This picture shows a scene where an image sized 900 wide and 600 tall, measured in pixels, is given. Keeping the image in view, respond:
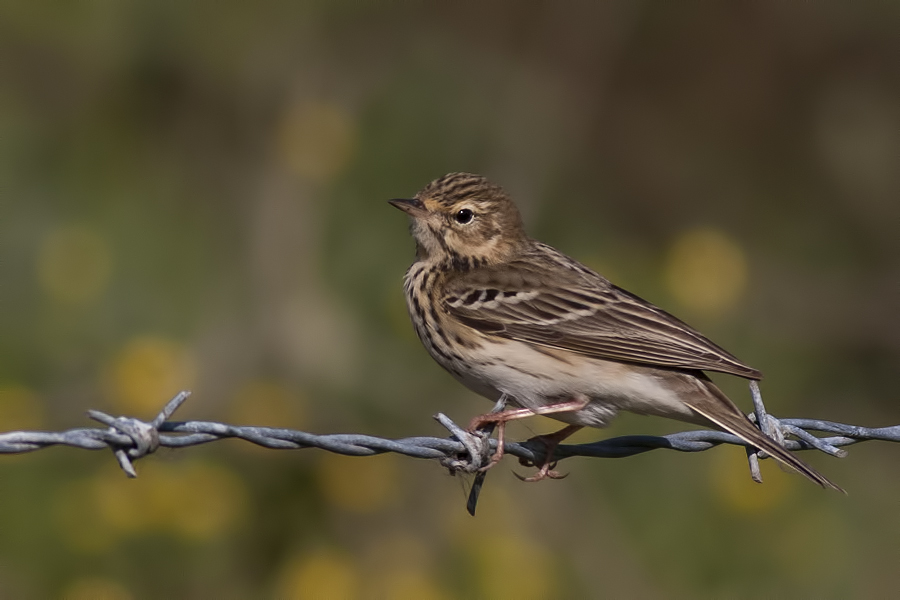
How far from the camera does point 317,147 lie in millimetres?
9617

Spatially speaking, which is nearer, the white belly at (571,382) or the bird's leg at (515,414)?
the bird's leg at (515,414)

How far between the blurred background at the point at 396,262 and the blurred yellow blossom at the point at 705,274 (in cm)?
2

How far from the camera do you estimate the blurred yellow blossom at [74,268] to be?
880 cm

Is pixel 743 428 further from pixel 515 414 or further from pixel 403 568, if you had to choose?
pixel 403 568

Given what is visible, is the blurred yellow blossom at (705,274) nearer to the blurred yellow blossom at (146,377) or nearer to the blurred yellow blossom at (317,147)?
the blurred yellow blossom at (317,147)

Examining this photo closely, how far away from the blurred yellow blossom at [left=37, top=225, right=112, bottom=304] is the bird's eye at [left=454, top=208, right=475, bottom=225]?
3630 millimetres

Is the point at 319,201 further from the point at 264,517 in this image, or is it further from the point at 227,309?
the point at 264,517

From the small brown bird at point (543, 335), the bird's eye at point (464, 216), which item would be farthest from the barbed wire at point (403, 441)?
the bird's eye at point (464, 216)

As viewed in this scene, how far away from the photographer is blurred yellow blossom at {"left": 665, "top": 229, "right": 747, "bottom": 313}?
8789 mm

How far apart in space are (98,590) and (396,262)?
410cm

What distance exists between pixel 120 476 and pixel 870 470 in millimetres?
5775

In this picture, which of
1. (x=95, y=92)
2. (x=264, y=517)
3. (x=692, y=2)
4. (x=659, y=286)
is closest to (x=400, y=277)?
(x=659, y=286)

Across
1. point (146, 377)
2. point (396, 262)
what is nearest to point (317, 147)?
point (396, 262)

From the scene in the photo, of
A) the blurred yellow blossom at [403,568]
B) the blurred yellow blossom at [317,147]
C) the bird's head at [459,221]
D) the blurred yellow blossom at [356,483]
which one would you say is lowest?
the blurred yellow blossom at [403,568]
